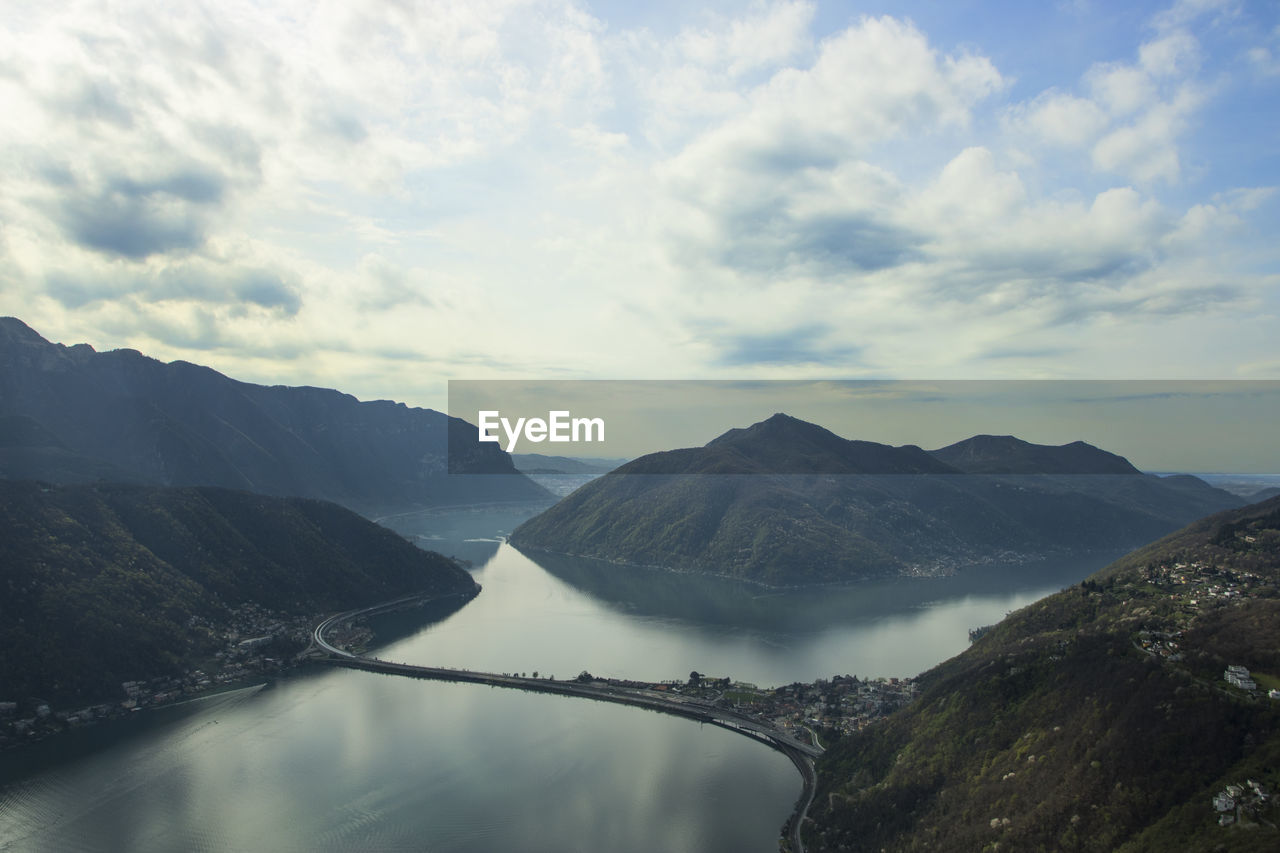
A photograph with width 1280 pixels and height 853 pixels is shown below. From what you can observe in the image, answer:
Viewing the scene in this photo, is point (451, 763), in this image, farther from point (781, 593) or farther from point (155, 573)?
point (781, 593)

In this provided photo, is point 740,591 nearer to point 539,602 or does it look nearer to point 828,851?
point 539,602

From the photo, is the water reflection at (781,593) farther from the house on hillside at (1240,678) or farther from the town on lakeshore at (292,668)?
the house on hillside at (1240,678)

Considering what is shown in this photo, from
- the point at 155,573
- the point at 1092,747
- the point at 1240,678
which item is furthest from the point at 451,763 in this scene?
the point at 155,573

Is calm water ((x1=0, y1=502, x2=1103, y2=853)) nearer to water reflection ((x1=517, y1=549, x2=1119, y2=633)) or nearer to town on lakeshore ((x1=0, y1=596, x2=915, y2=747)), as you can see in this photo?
town on lakeshore ((x1=0, y1=596, x2=915, y2=747))

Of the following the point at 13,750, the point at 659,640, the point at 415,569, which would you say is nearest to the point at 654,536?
the point at 415,569

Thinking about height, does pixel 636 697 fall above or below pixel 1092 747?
below

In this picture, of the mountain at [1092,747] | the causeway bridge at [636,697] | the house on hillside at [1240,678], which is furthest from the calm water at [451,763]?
the house on hillside at [1240,678]

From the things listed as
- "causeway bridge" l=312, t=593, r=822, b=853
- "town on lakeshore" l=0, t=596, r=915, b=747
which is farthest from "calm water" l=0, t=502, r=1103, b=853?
"town on lakeshore" l=0, t=596, r=915, b=747
